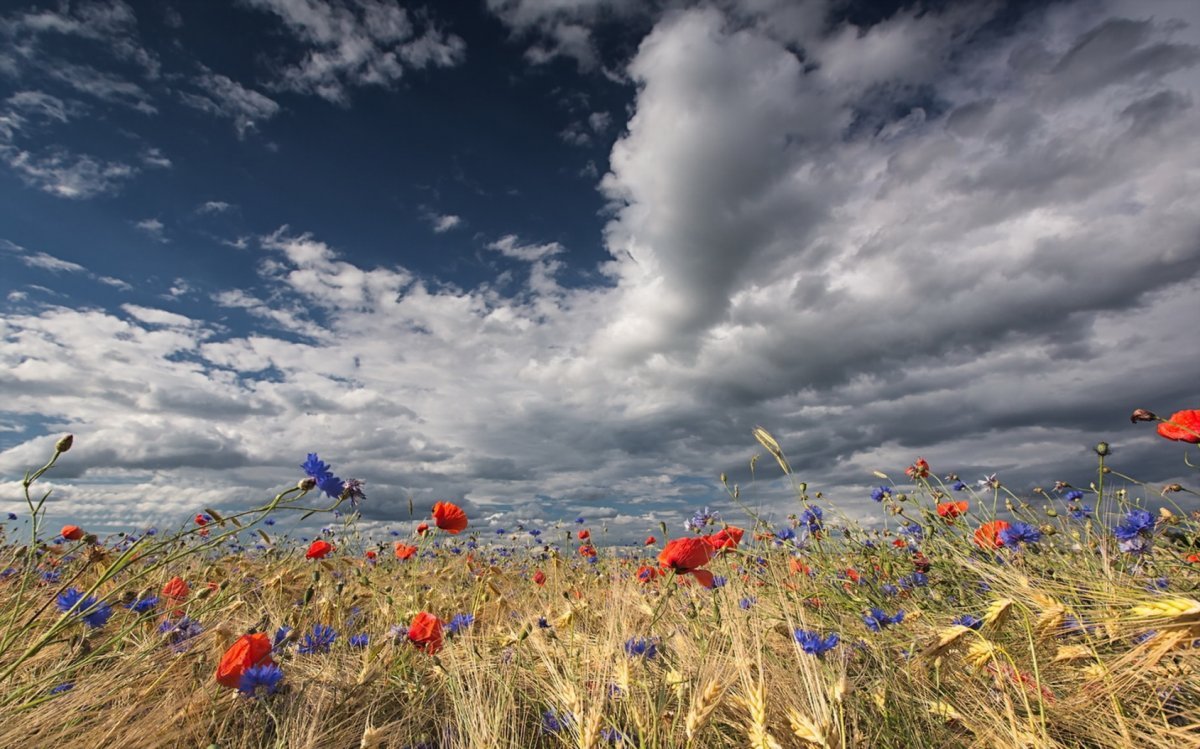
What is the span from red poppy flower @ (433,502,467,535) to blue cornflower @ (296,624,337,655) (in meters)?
0.86

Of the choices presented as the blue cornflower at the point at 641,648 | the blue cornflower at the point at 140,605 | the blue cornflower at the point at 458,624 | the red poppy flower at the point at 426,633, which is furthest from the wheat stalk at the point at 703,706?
the blue cornflower at the point at 140,605

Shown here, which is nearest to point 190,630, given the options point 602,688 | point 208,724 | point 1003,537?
point 208,724

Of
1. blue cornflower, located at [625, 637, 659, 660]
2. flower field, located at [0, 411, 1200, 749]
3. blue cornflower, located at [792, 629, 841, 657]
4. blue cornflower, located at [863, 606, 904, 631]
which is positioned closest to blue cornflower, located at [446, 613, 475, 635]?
flower field, located at [0, 411, 1200, 749]

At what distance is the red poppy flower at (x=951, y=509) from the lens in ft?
12.9

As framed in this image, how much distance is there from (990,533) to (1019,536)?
0.14 metres

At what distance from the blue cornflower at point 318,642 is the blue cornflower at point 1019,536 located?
3.91 m

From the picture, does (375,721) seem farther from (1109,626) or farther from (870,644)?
(1109,626)

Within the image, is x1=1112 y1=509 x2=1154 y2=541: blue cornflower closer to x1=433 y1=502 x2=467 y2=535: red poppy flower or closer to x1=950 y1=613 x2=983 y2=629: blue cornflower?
x1=950 y1=613 x2=983 y2=629: blue cornflower

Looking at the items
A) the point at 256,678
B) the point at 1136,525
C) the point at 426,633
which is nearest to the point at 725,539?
the point at 426,633

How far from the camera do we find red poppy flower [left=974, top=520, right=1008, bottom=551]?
3.38 m

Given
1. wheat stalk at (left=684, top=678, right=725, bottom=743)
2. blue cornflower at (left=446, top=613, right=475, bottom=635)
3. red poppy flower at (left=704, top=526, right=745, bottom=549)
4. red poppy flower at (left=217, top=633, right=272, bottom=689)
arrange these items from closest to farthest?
wheat stalk at (left=684, top=678, right=725, bottom=743)
red poppy flower at (left=217, top=633, right=272, bottom=689)
blue cornflower at (left=446, top=613, right=475, bottom=635)
red poppy flower at (left=704, top=526, right=745, bottom=549)

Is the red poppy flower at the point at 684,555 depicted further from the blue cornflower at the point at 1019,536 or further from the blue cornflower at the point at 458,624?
the blue cornflower at the point at 1019,536

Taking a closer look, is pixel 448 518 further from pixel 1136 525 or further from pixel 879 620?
pixel 1136 525

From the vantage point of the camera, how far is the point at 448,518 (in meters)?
3.87
